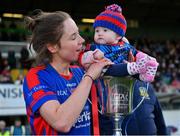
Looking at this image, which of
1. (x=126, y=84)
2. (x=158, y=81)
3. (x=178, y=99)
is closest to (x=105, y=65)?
(x=126, y=84)

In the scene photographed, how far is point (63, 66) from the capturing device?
1.82 m

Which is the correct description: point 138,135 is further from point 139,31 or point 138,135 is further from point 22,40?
point 139,31

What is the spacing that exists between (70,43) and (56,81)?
0.16 metres

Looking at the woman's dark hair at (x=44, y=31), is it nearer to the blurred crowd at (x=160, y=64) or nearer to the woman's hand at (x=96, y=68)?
the woman's hand at (x=96, y=68)

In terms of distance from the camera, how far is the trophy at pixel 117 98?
1.82 m

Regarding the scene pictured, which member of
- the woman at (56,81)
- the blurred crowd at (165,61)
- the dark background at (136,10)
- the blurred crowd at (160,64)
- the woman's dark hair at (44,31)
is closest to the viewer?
the woman at (56,81)

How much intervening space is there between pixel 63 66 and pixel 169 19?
2088 cm

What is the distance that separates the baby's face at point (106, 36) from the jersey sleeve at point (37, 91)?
1.70ft

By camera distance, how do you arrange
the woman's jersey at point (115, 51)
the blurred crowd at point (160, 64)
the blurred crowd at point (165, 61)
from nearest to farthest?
1. the woman's jersey at point (115, 51)
2. the blurred crowd at point (160, 64)
3. the blurred crowd at point (165, 61)

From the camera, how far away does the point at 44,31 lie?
5.81 ft

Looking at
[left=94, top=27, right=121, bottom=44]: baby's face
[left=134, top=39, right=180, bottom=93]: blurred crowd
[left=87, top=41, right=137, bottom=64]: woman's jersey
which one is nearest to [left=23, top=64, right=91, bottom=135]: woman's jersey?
[left=87, top=41, right=137, bottom=64]: woman's jersey

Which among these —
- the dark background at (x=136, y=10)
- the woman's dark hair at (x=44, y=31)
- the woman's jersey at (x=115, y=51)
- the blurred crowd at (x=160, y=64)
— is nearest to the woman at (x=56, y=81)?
the woman's dark hair at (x=44, y=31)

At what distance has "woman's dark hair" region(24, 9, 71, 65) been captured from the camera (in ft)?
5.79

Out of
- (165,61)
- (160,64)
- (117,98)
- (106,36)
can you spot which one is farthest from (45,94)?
(165,61)
